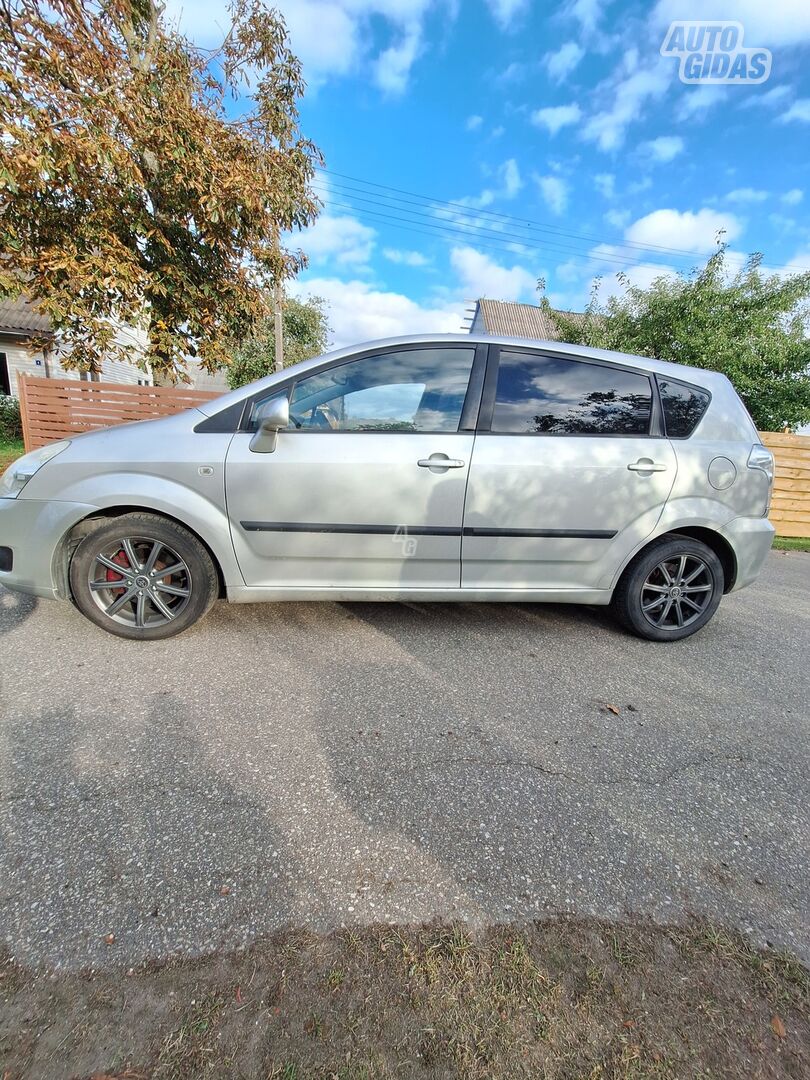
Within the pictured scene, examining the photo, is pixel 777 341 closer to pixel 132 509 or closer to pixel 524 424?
pixel 524 424

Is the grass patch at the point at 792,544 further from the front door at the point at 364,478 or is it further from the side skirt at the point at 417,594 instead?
the front door at the point at 364,478

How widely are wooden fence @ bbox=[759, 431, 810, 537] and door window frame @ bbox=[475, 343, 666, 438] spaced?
560cm

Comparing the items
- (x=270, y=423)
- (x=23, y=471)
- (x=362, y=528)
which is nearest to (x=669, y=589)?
(x=362, y=528)

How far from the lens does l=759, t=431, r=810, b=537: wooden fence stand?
715cm

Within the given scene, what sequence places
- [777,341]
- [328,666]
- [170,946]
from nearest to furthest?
[170,946] → [328,666] → [777,341]

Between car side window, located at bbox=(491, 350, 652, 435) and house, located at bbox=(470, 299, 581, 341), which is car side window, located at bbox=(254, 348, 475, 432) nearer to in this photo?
car side window, located at bbox=(491, 350, 652, 435)

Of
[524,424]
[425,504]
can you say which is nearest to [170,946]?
[425,504]

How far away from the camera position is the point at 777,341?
782 centimetres

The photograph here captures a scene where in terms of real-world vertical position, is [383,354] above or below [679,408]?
above

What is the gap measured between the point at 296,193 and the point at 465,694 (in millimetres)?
6319

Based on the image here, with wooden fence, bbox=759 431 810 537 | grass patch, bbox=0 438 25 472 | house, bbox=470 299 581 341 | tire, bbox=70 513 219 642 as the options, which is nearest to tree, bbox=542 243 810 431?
wooden fence, bbox=759 431 810 537

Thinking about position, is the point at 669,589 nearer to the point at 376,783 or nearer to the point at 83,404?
the point at 376,783

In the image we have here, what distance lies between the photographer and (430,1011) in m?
1.09

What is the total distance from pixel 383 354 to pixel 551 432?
3.55 ft
